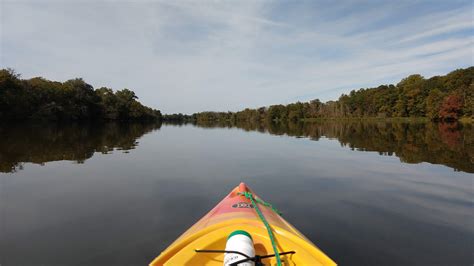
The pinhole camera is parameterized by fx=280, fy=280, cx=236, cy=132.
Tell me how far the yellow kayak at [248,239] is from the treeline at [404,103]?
58021 mm

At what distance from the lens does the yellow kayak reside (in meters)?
2.61

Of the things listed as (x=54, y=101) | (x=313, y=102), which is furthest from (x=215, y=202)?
(x=313, y=102)

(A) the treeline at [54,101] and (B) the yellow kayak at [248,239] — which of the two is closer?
(B) the yellow kayak at [248,239]

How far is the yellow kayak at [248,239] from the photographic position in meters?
2.61

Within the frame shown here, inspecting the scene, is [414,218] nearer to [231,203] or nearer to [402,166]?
[231,203]

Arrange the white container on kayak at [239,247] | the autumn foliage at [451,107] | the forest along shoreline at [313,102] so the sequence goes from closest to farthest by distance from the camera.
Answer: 1. the white container on kayak at [239,247]
2. the forest along shoreline at [313,102]
3. the autumn foliage at [451,107]

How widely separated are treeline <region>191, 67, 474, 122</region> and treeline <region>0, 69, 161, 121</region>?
2303 inches

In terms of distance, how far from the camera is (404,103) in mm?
65875

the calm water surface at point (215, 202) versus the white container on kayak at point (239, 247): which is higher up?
the white container on kayak at point (239, 247)

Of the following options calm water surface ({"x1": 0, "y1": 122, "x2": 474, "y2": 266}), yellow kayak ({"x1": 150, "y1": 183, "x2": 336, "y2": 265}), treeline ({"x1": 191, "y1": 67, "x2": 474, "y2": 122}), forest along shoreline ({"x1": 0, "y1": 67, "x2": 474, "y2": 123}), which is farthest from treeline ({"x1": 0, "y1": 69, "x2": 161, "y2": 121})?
treeline ({"x1": 191, "y1": 67, "x2": 474, "y2": 122})

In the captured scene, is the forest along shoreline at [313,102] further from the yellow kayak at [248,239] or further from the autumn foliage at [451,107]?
the yellow kayak at [248,239]

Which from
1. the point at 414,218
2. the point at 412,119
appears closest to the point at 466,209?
the point at 414,218

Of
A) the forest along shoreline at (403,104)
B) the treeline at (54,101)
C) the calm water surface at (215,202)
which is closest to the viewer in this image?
the calm water surface at (215,202)

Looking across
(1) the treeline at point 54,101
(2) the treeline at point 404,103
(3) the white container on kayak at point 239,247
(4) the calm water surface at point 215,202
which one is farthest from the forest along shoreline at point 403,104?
(1) the treeline at point 54,101
